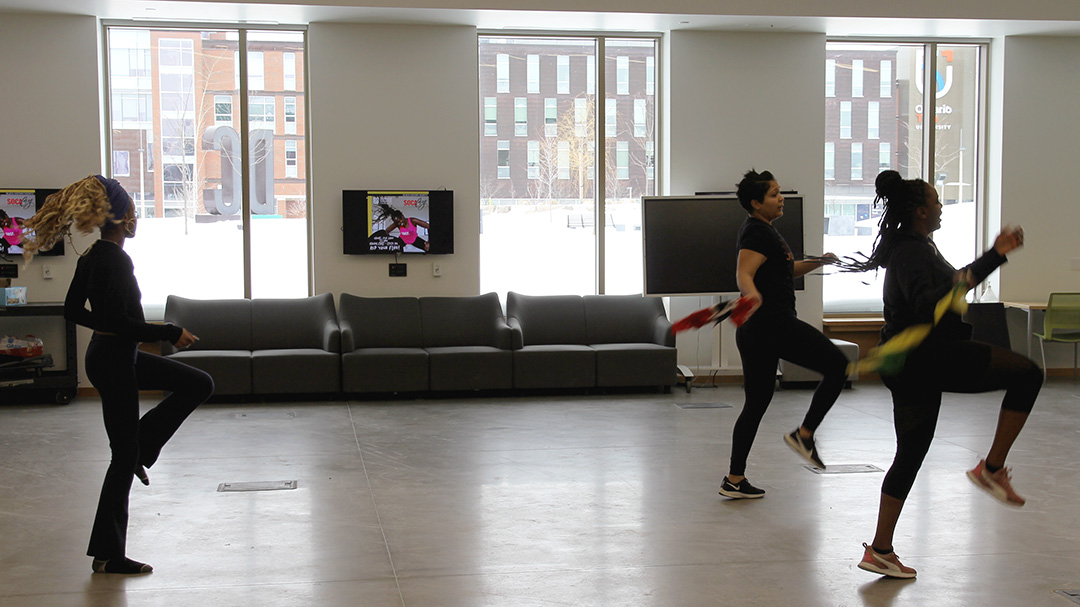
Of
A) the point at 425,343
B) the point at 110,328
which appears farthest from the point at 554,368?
the point at 110,328

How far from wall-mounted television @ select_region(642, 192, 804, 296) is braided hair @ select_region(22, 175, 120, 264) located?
18.9ft

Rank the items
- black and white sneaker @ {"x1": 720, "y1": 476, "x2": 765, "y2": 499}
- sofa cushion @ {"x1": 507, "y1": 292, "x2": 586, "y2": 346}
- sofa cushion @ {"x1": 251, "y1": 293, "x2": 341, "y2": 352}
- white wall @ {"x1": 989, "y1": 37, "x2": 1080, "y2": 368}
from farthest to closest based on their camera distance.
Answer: white wall @ {"x1": 989, "y1": 37, "x2": 1080, "y2": 368} < sofa cushion @ {"x1": 507, "y1": 292, "x2": 586, "y2": 346} < sofa cushion @ {"x1": 251, "y1": 293, "x2": 341, "y2": 352} < black and white sneaker @ {"x1": 720, "y1": 476, "x2": 765, "y2": 499}

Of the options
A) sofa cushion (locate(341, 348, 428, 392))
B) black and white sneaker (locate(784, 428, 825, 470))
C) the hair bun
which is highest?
the hair bun

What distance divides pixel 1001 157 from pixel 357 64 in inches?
256

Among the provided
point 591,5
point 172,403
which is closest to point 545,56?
point 591,5

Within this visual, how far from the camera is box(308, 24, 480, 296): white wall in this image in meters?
9.17

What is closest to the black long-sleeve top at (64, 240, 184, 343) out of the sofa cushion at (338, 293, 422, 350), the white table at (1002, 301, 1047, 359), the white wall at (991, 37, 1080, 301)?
the sofa cushion at (338, 293, 422, 350)

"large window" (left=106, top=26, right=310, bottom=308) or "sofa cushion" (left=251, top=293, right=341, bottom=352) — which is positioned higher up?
"large window" (left=106, top=26, right=310, bottom=308)

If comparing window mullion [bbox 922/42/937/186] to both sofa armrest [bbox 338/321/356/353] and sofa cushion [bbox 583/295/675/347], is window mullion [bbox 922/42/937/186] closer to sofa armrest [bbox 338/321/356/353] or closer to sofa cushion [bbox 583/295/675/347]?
sofa cushion [bbox 583/295/675/347]

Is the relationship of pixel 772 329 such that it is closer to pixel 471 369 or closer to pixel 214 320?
pixel 471 369

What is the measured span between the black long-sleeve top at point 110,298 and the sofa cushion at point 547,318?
18.5ft

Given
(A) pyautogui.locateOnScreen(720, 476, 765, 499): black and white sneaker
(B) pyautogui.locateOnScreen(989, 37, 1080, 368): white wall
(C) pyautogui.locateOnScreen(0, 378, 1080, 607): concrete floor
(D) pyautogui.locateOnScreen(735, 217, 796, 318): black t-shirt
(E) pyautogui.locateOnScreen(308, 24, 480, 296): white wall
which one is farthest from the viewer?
(B) pyautogui.locateOnScreen(989, 37, 1080, 368): white wall

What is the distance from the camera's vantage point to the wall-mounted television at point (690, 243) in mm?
8922

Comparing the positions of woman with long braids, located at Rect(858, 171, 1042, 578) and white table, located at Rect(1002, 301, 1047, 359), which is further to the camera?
white table, located at Rect(1002, 301, 1047, 359)
